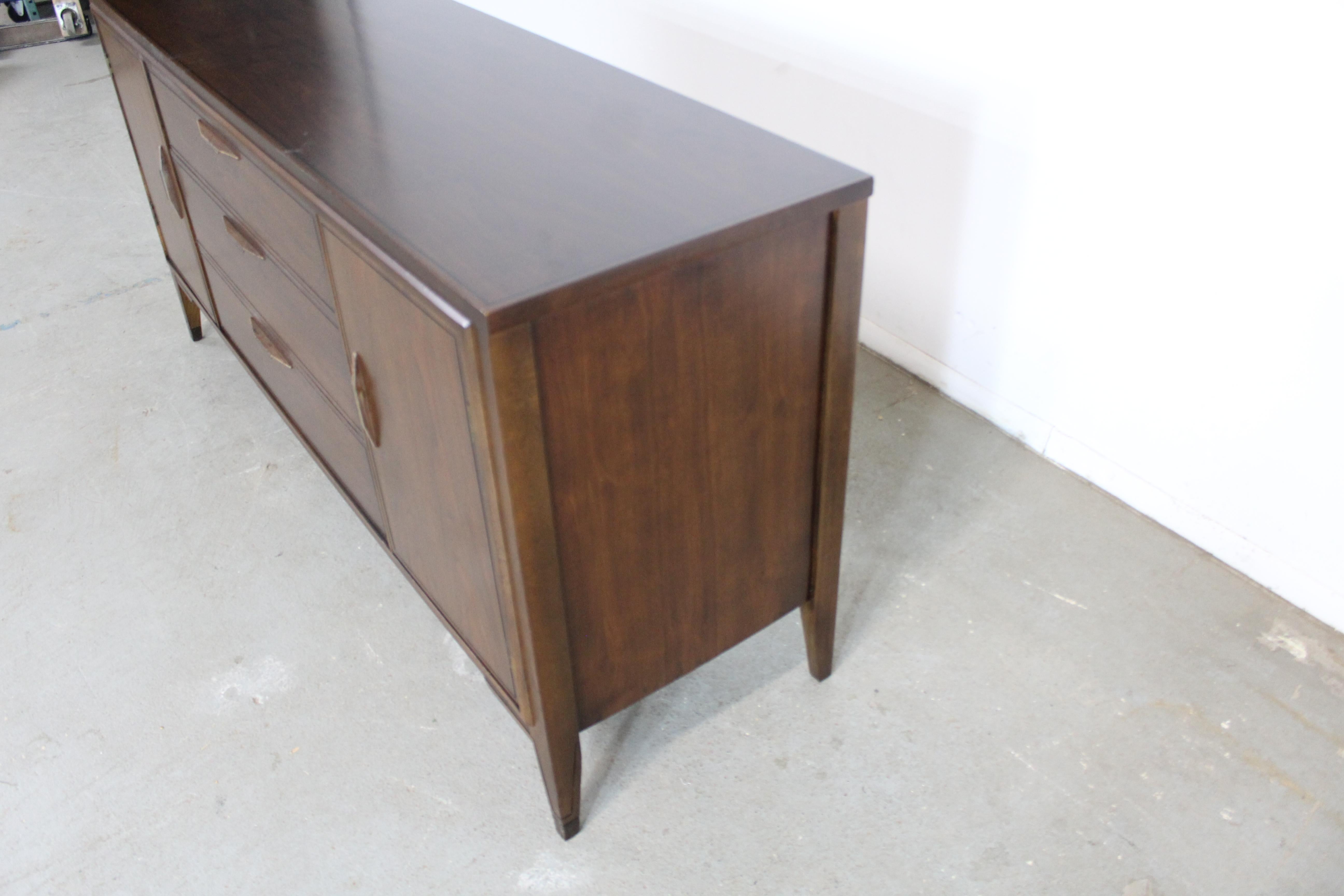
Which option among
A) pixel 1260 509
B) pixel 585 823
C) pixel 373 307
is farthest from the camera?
pixel 1260 509

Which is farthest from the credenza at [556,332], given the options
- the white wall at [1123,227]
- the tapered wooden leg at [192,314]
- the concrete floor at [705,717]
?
the tapered wooden leg at [192,314]

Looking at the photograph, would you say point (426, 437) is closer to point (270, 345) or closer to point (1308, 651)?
point (270, 345)

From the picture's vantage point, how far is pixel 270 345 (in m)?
1.74

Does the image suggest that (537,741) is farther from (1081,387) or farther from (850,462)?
(1081,387)

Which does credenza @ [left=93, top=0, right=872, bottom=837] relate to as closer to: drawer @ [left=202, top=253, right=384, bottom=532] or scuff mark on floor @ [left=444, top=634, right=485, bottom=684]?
drawer @ [left=202, top=253, right=384, bottom=532]

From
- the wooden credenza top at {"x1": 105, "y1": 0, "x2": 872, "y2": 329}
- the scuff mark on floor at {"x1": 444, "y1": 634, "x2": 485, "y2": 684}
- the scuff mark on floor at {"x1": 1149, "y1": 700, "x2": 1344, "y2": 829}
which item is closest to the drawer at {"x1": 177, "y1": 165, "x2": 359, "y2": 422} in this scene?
the wooden credenza top at {"x1": 105, "y1": 0, "x2": 872, "y2": 329}

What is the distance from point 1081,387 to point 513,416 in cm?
131

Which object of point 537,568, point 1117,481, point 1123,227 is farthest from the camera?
point 1117,481

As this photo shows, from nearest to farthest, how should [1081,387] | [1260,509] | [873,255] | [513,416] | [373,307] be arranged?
[513,416] < [373,307] < [1260,509] < [1081,387] < [873,255]

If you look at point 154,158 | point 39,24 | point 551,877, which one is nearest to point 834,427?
point 551,877

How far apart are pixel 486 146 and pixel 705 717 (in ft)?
2.93

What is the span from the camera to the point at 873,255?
224cm

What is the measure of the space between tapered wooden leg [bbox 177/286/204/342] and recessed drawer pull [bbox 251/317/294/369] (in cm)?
70

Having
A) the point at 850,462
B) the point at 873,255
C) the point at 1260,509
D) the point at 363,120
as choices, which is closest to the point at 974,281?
the point at 873,255
